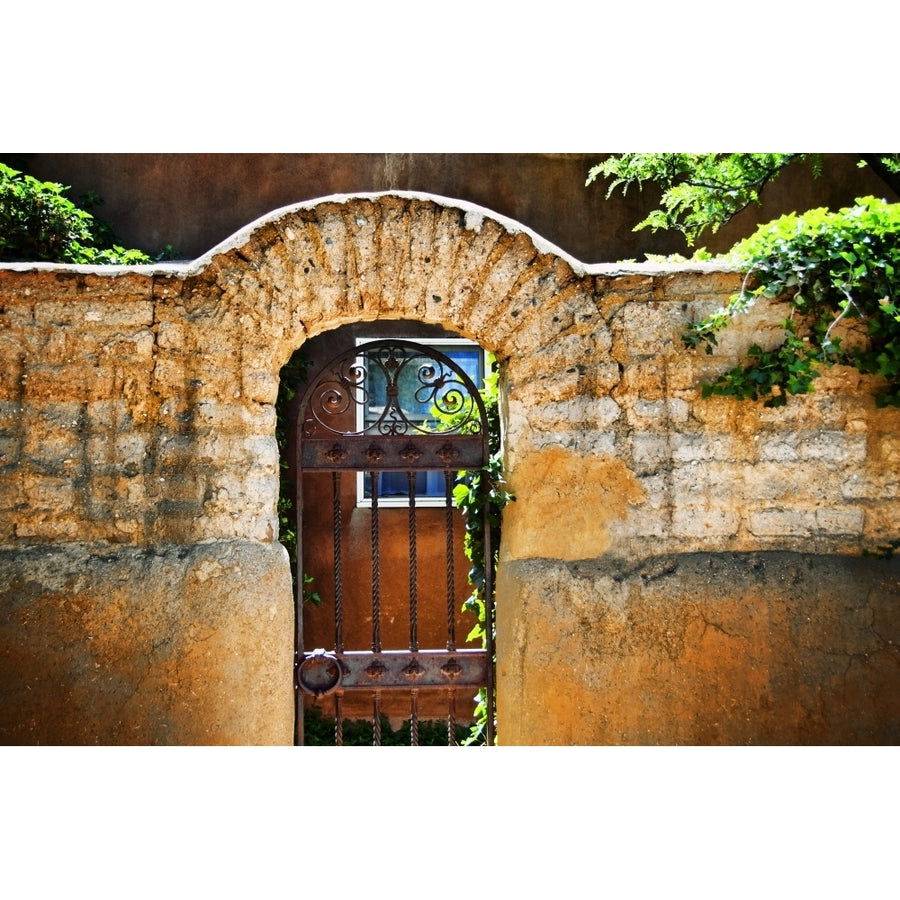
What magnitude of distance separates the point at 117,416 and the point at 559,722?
2.30m

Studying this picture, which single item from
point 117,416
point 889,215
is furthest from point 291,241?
point 889,215

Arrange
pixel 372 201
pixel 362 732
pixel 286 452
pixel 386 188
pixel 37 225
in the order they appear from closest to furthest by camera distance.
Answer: pixel 372 201, pixel 37 225, pixel 286 452, pixel 362 732, pixel 386 188

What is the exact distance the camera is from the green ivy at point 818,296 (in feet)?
13.1

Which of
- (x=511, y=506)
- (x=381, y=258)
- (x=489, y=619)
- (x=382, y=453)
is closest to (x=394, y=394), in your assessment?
(x=382, y=453)

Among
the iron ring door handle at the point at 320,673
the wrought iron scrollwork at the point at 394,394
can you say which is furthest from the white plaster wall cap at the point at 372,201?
the iron ring door handle at the point at 320,673

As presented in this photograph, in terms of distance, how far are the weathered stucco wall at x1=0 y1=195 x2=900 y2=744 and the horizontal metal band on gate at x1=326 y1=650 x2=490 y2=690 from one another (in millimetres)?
240

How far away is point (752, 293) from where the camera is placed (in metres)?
4.05

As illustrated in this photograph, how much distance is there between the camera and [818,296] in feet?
13.2

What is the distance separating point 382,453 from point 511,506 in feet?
2.11

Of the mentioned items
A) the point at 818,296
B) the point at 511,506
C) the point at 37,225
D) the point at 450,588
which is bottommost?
the point at 450,588

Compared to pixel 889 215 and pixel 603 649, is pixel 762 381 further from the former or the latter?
pixel 603 649

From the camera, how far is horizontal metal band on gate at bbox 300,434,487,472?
423 centimetres

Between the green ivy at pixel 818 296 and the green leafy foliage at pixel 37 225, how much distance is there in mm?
4086

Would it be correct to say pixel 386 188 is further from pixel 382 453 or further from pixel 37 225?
pixel 382 453
